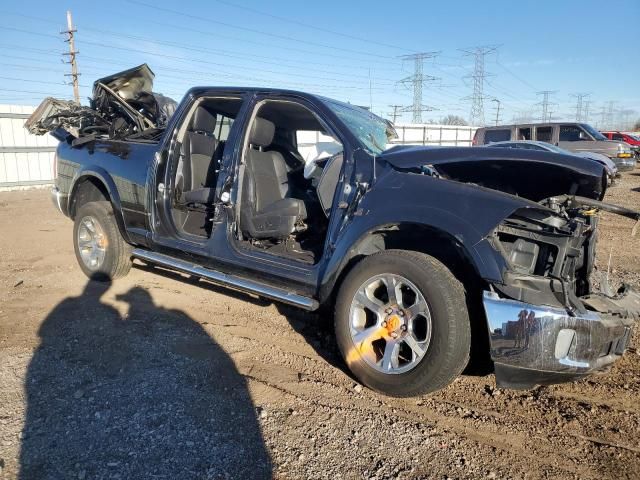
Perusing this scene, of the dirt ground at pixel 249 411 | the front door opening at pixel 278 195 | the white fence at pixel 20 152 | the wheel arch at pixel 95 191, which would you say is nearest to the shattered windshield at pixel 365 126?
the front door opening at pixel 278 195

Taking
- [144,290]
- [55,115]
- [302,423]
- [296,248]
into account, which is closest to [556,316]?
[302,423]

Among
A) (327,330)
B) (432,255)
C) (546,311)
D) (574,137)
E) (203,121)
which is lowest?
(327,330)

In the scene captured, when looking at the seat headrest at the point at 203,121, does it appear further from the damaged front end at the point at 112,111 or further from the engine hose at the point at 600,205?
the engine hose at the point at 600,205

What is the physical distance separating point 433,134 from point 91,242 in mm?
30299

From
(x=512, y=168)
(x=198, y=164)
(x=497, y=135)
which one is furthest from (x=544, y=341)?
(x=497, y=135)

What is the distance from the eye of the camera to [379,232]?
125 inches

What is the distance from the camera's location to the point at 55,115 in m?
5.71

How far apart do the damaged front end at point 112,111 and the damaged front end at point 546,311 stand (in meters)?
4.14

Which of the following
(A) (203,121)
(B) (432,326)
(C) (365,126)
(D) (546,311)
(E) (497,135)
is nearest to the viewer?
(D) (546,311)

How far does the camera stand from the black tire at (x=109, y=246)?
4863 mm

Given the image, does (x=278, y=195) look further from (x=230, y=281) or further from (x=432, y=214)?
(x=432, y=214)

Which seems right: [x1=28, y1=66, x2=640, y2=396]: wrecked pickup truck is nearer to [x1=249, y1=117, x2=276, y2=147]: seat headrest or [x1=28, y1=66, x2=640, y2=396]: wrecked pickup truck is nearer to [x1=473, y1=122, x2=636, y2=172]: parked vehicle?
[x1=249, y1=117, x2=276, y2=147]: seat headrest

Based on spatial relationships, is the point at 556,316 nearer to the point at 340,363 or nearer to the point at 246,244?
the point at 340,363

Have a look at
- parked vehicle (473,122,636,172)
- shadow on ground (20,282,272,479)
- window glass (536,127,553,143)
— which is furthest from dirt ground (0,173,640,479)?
window glass (536,127,553,143)
